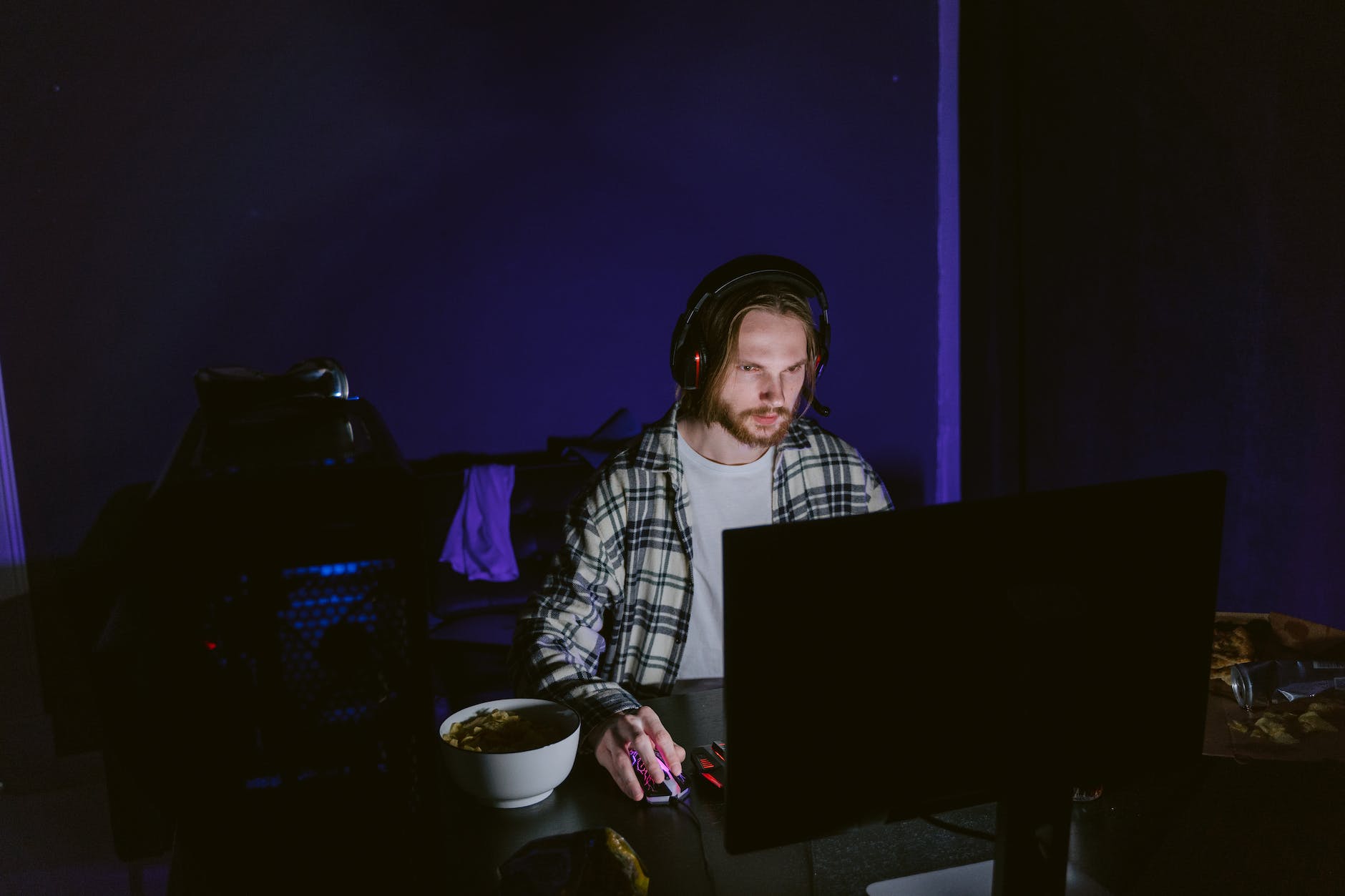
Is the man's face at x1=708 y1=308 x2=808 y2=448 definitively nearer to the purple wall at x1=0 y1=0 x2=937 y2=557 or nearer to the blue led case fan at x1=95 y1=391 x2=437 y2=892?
the blue led case fan at x1=95 y1=391 x2=437 y2=892

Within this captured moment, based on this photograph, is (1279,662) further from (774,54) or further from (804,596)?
(774,54)

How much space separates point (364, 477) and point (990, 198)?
2858 millimetres

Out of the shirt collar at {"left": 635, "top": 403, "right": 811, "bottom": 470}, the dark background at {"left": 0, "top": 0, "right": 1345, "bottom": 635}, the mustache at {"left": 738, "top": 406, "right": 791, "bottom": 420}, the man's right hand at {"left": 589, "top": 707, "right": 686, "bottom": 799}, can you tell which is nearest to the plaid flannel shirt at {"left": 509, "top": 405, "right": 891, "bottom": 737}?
the shirt collar at {"left": 635, "top": 403, "right": 811, "bottom": 470}

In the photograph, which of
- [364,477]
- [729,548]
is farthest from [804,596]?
[364,477]

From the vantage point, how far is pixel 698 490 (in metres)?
1.75

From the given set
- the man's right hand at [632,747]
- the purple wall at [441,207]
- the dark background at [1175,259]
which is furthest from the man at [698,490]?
the purple wall at [441,207]

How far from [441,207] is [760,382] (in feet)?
5.58

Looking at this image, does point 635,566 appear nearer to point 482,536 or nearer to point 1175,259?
point 482,536

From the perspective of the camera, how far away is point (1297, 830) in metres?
0.99

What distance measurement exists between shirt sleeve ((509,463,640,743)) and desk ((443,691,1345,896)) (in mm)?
162

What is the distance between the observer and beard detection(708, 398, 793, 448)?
5.67ft

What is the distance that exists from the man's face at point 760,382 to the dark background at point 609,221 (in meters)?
1.13

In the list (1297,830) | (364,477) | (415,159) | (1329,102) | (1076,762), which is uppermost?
(415,159)

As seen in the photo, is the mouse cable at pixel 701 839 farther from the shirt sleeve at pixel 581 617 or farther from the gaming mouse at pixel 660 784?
the shirt sleeve at pixel 581 617
